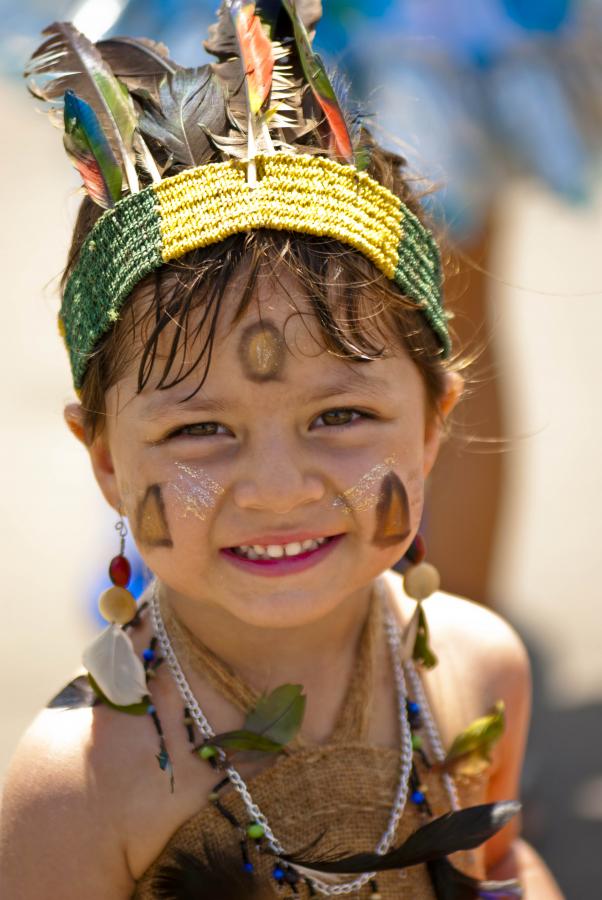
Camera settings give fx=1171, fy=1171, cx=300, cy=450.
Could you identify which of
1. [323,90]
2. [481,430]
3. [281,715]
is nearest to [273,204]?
[323,90]

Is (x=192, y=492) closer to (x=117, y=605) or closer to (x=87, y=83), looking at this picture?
(x=117, y=605)

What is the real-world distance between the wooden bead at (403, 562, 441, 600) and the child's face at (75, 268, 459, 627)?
0.73 feet

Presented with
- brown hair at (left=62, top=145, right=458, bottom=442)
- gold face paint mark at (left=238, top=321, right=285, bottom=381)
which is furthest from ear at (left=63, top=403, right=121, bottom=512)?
gold face paint mark at (left=238, top=321, right=285, bottom=381)

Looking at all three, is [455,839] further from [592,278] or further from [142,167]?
[592,278]

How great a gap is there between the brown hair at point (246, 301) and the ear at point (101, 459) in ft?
0.37

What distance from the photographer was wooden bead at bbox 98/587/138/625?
192cm

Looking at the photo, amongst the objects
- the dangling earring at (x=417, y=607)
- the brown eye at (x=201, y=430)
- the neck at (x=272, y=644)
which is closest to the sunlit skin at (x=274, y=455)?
the brown eye at (x=201, y=430)

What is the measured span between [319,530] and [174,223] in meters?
0.50

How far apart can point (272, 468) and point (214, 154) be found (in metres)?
0.49

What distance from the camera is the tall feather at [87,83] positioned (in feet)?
5.82

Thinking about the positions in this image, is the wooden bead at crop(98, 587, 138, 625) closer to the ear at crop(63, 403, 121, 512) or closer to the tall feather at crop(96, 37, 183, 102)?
the ear at crop(63, 403, 121, 512)

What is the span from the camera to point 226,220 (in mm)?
1684

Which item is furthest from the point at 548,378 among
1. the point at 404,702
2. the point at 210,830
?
the point at 210,830

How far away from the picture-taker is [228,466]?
1687mm
